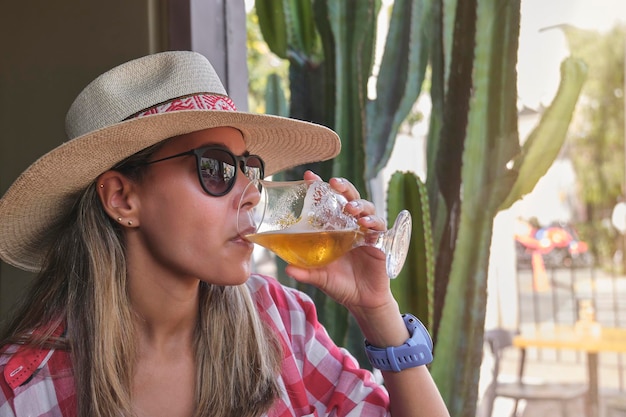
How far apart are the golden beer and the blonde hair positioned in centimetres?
40

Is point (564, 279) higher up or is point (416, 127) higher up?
point (416, 127)

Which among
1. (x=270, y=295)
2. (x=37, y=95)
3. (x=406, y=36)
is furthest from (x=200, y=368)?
(x=37, y=95)

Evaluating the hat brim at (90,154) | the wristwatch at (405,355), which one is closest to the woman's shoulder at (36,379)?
the hat brim at (90,154)

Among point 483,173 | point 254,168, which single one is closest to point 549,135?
point 483,173

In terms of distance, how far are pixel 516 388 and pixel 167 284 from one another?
103 cm

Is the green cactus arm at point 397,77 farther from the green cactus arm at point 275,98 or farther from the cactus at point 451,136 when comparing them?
the green cactus arm at point 275,98

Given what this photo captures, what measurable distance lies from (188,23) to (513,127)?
48.1 inches

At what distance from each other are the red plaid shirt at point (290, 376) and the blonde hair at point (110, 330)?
0.12 ft

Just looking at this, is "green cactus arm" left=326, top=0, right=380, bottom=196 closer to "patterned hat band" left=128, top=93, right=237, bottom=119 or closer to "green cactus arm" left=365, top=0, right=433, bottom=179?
"green cactus arm" left=365, top=0, right=433, bottom=179

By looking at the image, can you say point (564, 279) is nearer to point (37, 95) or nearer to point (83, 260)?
point (83, 260)

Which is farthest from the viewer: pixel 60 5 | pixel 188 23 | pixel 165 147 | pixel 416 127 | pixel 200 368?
pixel 60 5

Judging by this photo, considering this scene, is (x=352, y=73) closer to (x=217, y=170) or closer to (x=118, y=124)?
(x=217, y=170)

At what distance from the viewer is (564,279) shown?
1.99 m

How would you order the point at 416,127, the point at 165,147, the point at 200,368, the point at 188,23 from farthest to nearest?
the point at 188,23
the point at 416,127
the point at 200,368
the point at 165,147
